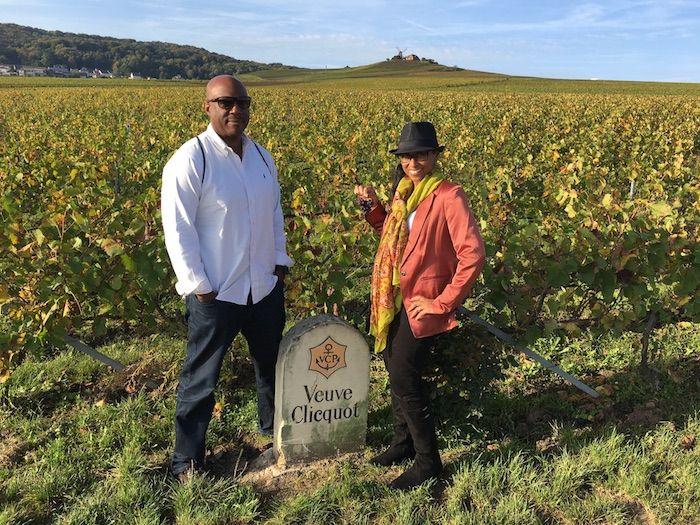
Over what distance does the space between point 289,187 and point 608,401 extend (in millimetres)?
3480

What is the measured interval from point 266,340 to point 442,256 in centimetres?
112

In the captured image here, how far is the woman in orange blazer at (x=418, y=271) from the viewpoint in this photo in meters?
2.30

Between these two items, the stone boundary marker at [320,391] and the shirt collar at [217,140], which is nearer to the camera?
the shirt collar at [217,140]

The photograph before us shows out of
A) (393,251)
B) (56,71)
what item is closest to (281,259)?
(393,251)

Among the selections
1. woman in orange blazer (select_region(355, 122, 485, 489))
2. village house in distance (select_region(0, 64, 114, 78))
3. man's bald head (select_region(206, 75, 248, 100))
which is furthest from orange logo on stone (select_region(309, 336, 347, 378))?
village house in distance (select_region(0, 64, 114, 78))

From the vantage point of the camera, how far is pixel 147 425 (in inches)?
131

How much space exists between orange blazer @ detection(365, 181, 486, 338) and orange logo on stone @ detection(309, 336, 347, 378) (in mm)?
503

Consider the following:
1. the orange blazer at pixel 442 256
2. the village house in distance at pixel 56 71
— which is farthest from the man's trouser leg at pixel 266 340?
the village house in distance at pixel 56 71

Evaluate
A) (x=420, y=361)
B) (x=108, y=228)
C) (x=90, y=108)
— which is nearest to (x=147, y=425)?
(x=108, y=228)

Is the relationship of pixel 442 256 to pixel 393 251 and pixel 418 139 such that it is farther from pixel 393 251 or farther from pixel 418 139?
pixel 418 139

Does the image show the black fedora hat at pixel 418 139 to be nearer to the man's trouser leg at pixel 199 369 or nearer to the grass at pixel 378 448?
the man's trouser leg at pixel 199 369

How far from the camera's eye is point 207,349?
262cm

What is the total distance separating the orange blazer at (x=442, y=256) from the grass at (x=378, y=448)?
35.3 inches

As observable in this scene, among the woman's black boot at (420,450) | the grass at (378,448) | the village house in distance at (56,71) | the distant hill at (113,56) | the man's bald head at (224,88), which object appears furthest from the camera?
the distant hill at (113,56)
